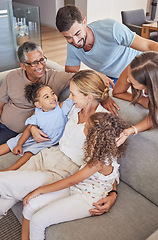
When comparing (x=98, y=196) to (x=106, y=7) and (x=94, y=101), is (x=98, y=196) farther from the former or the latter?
(x=106, y=7)

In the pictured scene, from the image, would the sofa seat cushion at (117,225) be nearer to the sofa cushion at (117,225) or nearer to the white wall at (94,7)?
the sofa cushion at (117,225)

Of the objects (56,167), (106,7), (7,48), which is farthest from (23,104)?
(106,7)

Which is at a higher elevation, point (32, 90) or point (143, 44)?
point (143, 44)

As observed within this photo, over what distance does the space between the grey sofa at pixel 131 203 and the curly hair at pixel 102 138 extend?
199mm

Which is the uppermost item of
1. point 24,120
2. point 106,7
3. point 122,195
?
point 106,7

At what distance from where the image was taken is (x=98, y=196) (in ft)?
4.30

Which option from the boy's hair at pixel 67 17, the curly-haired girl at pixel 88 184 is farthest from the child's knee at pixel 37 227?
the boy's hair at pixel 67 17

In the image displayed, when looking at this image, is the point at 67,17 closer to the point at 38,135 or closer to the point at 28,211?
the point at 38,135

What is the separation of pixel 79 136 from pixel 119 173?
0.36m

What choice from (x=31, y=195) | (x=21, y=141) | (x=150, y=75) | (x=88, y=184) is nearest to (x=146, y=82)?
(x=150, y=75)

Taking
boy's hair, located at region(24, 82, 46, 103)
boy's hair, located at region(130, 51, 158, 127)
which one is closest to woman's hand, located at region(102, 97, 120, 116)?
boy's hair, located at region(130, 51, 158, 127)

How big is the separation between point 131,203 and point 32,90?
3.41 feet

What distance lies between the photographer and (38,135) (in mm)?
1744

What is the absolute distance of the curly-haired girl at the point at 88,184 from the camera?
3.99 feet
